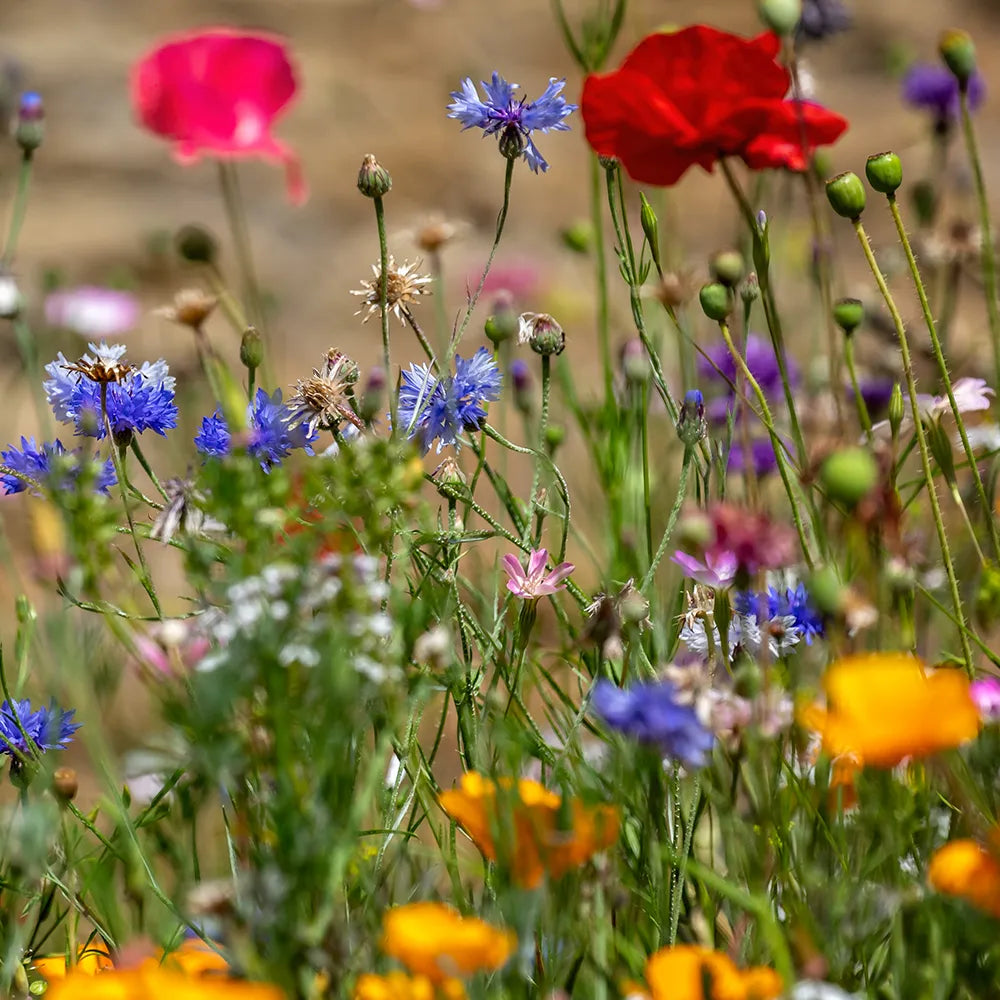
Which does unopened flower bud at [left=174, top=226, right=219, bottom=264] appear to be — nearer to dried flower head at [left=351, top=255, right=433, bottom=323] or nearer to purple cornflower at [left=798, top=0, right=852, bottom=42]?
dried flower head at [left=351, top=255, right=433, bottom=323]

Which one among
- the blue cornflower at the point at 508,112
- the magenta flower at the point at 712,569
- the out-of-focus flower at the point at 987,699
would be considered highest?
the blue cornflower at the point at 508,112

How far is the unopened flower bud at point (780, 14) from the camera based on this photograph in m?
0.71

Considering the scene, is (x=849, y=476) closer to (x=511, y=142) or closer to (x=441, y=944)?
(x=441, y=944)

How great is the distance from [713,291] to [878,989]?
1.28 feet

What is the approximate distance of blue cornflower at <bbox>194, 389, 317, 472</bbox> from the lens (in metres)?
0.80

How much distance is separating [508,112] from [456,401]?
201 mm

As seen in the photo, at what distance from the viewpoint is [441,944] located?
46cm

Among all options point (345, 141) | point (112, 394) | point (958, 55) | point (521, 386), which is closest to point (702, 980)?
point (112, 394)

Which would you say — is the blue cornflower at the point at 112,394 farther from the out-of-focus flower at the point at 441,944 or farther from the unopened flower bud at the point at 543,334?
the out-of-focus flower at the point at 441,944

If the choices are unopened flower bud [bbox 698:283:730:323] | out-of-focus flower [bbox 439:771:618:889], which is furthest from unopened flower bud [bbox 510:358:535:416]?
out-of-focus flower [bbox 439:771:618:889]

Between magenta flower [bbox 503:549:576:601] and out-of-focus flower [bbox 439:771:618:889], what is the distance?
196 millimetres

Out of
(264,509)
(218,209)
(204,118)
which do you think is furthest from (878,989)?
(218,209)

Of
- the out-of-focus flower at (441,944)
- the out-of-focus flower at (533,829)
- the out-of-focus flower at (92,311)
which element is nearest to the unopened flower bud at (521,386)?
the out-of-focus flower at (533,829)

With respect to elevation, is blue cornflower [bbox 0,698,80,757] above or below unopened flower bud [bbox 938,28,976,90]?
below
